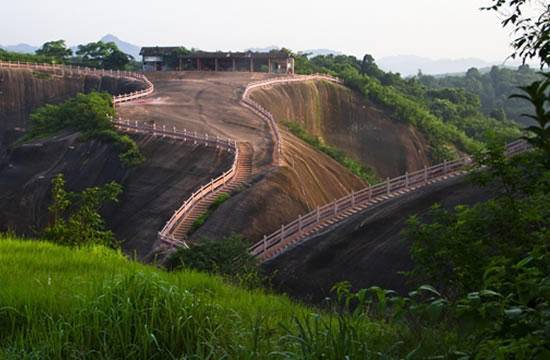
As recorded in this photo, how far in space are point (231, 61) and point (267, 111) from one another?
27.0 m

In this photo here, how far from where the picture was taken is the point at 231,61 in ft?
264

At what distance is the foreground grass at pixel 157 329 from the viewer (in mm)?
5797

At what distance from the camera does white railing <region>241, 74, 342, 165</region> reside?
39.1 meters

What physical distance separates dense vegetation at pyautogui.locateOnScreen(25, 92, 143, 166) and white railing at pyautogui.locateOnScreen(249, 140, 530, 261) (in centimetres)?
1353

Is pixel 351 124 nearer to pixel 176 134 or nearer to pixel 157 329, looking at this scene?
pixel 176 134

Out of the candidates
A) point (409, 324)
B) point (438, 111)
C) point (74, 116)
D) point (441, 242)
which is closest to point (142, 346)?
point (409, 324)

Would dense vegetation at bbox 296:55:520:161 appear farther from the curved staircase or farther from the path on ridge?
the curved staircase

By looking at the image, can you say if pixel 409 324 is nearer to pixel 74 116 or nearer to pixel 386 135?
pixel 74 116

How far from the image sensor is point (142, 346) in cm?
619

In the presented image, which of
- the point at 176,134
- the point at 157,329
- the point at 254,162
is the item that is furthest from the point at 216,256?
the point at 176,134

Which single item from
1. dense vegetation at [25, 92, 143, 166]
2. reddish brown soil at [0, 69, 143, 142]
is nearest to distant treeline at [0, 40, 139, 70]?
reddish brown soil at [0, 69, 143, 142]

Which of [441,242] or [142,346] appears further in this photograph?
[441,242]

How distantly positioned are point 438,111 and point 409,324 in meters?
71.9

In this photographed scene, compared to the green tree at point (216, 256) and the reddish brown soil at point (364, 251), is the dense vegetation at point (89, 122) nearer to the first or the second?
the reddish brown soil at point (364, 251)
